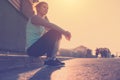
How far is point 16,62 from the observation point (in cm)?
533

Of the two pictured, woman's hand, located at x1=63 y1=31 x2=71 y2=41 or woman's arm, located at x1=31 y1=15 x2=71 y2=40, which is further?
woman's hand, located at x1=63 y1=31 x2=71 y2=41

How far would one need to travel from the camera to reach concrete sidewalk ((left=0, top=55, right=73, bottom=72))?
4.70 m

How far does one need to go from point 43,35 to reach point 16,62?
27.7 inches

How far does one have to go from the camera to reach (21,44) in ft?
39.4

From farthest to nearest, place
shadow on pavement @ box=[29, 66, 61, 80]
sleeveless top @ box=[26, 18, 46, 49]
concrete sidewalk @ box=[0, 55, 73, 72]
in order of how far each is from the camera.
A: sleeveless top @ box=[26, 18, 46, 49], concrete sidewalk @ box=[0, 55, 73, 72], shadow on pavement @ box=[29, 66, 61, 80]

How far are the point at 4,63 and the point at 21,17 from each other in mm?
7555

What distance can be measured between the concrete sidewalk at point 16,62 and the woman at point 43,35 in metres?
0.21

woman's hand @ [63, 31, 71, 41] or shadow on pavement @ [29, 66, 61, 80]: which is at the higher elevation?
woman's hand @ [63, 31, 71, 41]

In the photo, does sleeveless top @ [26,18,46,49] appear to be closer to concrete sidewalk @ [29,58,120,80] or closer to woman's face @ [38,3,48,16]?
woman's face @ [38,3,48,16]

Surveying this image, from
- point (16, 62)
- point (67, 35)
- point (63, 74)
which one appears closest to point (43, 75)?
point (63, 74)

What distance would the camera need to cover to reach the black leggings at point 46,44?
216 inches

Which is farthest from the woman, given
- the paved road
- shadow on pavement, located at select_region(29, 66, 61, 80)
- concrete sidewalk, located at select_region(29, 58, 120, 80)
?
shadow on pavement, located at select_region(29, 66, 61, 80)

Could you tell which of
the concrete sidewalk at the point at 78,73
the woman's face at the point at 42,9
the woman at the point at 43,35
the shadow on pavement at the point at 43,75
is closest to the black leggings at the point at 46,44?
the woman at the point at 43,35

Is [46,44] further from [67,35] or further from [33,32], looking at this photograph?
[67,35]
